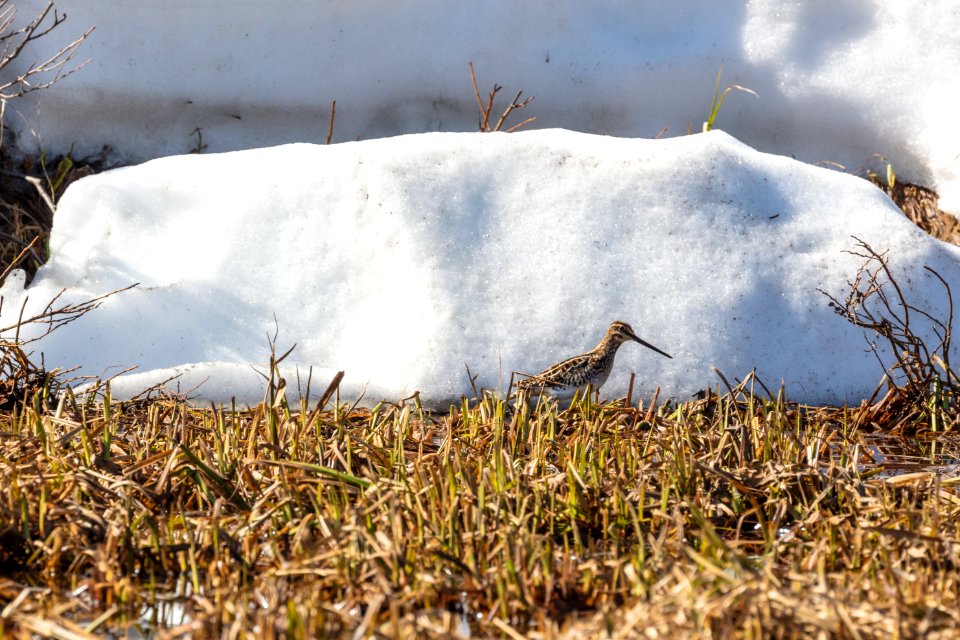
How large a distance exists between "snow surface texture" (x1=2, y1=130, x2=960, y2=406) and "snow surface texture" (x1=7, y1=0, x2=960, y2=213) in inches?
44.4

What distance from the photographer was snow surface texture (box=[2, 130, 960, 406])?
14.7ft

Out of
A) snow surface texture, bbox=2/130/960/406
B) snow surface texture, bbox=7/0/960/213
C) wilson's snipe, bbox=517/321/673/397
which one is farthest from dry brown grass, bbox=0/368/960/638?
snow surface texture, bbox=7/0/960/213

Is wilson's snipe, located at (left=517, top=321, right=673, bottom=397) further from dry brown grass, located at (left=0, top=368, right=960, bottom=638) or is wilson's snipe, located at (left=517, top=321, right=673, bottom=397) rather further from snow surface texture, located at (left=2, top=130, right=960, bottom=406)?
dry brown grass, located at (left=0, top=368, right=960, bottom=638)

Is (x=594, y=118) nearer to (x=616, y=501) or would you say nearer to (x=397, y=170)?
(x=397, y=170)

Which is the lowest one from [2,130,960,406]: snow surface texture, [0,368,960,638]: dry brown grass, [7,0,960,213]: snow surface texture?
[0,368,960,638]: dry brown grass

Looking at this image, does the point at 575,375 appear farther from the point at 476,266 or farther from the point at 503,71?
the point at 503,71

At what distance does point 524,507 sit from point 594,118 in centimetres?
388

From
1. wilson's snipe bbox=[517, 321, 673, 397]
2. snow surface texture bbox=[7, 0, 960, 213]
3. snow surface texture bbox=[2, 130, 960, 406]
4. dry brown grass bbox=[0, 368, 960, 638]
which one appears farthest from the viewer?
snow surface texture bbox=[7, 0, 960, 213]

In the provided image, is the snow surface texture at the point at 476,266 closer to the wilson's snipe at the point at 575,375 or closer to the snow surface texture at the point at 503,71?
the wilson's snipe at the point at 575,375

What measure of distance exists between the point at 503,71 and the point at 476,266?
6.38 feet

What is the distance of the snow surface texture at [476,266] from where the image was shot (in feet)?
14.7

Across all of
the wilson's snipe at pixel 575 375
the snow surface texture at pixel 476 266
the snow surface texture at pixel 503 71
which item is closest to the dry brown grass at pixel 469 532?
the wilson's snipe at pixel 575 375

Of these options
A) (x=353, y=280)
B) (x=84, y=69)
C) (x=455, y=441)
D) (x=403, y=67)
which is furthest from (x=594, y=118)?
(x=455, y=441)

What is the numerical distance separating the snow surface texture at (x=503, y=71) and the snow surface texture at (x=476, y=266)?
1128 millimetres
